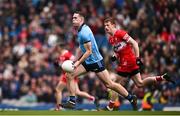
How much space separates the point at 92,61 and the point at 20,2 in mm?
13514

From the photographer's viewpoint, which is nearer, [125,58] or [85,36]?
[85,36]

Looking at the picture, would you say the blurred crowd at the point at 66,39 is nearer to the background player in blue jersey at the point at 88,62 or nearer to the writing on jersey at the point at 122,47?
the writing on jersey at the point at 122,47

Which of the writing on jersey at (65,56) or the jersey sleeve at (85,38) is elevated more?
the jersey sleeve at (85,38)

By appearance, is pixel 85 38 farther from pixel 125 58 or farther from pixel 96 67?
pixel 125 58

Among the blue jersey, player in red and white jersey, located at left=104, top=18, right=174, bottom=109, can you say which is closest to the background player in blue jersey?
the blue jersey

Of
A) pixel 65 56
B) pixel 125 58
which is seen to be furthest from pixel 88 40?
pixel 65 56

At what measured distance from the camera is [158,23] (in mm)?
24297

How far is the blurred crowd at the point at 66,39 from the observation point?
75.3 feet

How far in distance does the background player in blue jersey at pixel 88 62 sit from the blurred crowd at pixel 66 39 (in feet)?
20.2

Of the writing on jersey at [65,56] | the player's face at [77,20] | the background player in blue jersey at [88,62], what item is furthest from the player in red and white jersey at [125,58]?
the writing on jersey at [65,56]

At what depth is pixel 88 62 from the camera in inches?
623

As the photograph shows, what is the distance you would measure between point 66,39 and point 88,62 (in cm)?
1016

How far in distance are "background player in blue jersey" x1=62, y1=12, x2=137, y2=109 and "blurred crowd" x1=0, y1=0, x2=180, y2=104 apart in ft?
20.2

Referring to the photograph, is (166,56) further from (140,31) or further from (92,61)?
(92,61)
